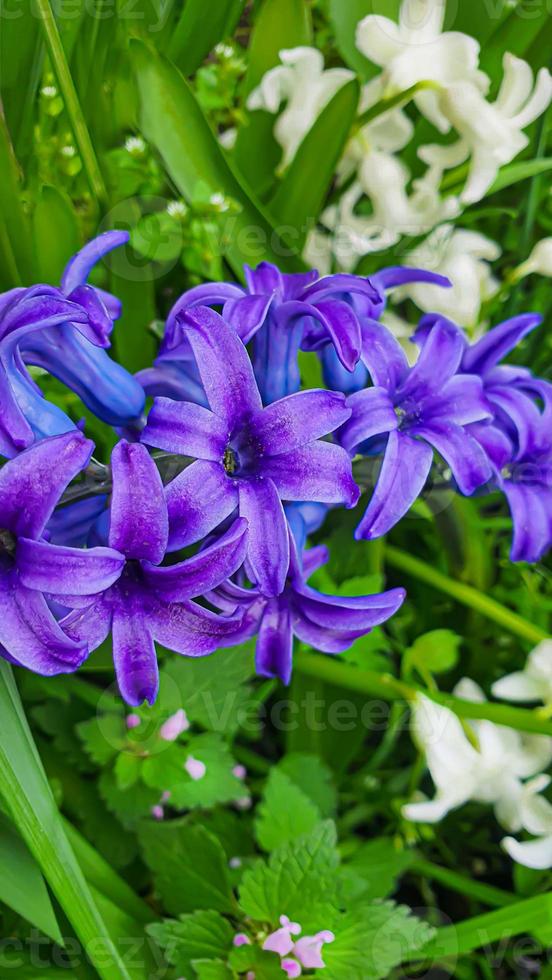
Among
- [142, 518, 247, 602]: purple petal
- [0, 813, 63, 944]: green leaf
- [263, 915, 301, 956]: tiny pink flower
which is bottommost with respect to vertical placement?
[263, 915, 301, 956]: tiny pink flower

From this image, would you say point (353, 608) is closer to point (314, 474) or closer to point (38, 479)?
point (314, 474)

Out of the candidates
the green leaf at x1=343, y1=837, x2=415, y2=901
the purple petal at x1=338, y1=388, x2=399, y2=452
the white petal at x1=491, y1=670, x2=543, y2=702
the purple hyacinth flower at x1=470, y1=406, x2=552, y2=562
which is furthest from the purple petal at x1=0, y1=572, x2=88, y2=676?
the white petal at x1=491, y1=670, x2=543, y2=702

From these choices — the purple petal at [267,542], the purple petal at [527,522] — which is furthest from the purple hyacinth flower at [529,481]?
the purple petal at [267,542]

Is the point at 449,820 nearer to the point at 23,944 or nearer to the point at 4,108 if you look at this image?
the point at 23,944

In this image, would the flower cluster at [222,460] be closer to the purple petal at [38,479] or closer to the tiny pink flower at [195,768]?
the purple petal at [38,479]

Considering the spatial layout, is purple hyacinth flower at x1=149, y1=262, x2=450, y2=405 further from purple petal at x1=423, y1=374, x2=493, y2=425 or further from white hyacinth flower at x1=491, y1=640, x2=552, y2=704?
white hyacinth flower at x1=491, y1=640, x2=552, y2=704
